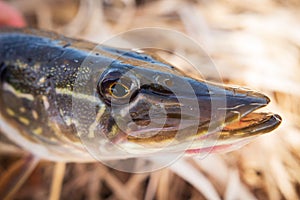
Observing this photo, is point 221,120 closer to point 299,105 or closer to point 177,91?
point 177,91

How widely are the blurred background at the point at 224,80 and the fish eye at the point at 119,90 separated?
23.4 inches

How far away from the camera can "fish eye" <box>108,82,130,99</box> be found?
3.34 ft

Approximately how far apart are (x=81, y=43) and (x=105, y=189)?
2.46ft

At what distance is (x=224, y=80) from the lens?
1.81m

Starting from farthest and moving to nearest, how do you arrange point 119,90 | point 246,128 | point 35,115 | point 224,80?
1. point 224,80
2. point 35,115
3. point 119,90
4. point 246,128

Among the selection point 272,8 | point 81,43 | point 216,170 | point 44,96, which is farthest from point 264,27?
point 44,96

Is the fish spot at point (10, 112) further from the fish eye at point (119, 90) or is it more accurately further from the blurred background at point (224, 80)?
the fish eye at point (119, 90)

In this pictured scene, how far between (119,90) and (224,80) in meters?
0.88

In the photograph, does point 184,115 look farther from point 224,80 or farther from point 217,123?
point 224,80

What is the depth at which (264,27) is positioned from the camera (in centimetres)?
192

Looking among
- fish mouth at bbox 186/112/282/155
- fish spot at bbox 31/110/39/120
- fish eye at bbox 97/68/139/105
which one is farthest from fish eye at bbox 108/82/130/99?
fish spot at bbox 31/110/39/120

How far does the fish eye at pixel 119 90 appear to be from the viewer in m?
1.02

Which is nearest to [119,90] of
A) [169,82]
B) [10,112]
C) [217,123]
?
[169,82]

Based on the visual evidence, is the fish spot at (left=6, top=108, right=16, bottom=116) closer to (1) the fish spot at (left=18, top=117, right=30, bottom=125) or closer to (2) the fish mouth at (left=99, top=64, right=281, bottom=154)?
(1) the fish spot at (left=18, top=117, right=30, bottom=125)
